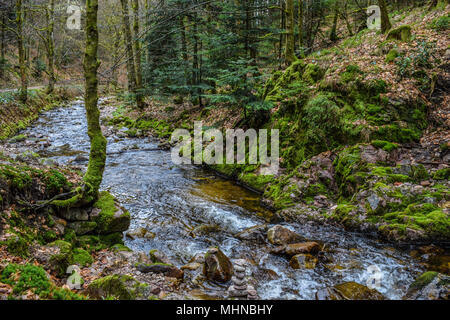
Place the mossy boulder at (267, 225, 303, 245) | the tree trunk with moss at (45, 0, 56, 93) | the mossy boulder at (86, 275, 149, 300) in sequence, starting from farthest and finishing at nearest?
the tree trunk with moss at (45, 0, 56, 93)
the mossy boulder at (267, 225, 303, 245)
the mossy boulder at (86, 275, 149, 300)

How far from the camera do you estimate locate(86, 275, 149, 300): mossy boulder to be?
3895 millimetres

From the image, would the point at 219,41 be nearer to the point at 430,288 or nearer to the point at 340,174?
the point at 340,174

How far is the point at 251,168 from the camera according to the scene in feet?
33.8

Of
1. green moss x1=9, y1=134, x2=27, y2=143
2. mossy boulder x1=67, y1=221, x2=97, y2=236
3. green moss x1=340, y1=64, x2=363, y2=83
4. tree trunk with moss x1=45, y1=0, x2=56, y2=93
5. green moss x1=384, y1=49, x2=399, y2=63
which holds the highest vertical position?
tree trunk with moss x1=45, y1=0, x2=56, y2=93

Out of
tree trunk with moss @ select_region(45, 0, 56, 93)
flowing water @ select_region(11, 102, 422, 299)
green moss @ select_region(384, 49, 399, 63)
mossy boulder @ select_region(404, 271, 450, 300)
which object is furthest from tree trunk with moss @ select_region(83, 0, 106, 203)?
tree trunk with moss @ select_region(45, 0, 56, 93)

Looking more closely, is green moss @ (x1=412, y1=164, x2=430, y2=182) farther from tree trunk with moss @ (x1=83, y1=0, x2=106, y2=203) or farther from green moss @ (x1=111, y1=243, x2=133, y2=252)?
tree trunk with moss @ (x1=83, y1=0, x2=106, y2=203)

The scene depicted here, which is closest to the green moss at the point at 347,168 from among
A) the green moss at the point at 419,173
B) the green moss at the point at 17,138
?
the green moss at the point at 419,173

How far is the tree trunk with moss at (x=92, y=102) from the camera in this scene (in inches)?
223

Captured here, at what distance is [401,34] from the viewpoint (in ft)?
34.0

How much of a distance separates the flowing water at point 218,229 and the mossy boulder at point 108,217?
1.54 feet

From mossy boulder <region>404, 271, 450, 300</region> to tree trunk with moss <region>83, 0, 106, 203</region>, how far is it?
21.1ft

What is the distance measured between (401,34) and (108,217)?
39.4ft

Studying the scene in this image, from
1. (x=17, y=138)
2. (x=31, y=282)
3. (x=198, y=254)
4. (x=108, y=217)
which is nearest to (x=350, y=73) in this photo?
(x=198, y=254)

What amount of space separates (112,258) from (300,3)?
15.5 m
